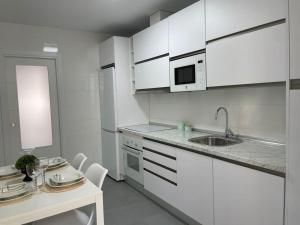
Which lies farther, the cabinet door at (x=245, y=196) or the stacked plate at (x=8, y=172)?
the stacked plate at (x=8, y=172)

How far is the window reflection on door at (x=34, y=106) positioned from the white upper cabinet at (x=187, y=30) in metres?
2.25

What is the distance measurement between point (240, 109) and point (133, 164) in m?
1.77

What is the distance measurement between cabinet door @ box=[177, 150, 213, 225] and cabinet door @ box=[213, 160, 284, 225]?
85 mm

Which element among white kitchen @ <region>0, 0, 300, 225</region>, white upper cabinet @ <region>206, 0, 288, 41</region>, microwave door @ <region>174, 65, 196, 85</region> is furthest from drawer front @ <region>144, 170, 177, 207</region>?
white upper cabinet @ <region>206, 0, 288, 41</region>

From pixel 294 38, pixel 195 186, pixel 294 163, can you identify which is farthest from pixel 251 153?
pixel 294 38

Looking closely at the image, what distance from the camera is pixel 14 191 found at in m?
1.58

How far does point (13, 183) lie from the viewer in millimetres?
1809

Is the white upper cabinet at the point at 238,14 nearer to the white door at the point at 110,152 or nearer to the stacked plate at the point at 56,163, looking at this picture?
the stacked plate at the point at 56,163

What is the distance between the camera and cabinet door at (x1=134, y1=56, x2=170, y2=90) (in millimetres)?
2917

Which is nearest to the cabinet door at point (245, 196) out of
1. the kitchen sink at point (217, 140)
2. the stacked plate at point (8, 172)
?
the kitchen sink at point (217, 140)

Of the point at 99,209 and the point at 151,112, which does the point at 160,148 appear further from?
the point at 151,112

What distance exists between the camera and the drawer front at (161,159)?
2493 millimetres

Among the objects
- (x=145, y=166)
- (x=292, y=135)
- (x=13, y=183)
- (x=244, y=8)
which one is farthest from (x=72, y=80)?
(x=292, y=135)

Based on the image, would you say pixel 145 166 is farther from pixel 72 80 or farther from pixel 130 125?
pixel 72 80
